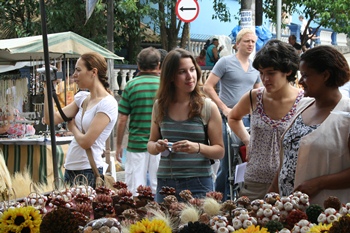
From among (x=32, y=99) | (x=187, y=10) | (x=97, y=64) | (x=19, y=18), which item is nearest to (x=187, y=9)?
(x=187, y=10)

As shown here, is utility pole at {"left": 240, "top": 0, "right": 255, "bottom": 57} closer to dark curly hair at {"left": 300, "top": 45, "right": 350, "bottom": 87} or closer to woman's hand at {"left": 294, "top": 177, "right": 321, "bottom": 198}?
dark curly hair at {"left": 300, "top": 45, "right": 350, "bottom": 87}

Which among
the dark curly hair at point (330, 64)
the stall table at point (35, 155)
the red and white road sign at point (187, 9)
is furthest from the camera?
the red and white road sign at point (187, 9)

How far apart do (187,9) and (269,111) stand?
27.1 feet

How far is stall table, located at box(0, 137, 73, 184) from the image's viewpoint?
8.01 metres

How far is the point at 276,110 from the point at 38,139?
4.66 meters

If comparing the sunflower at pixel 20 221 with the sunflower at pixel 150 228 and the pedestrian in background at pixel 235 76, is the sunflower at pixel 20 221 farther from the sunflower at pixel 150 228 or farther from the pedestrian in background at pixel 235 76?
the pedestrian in background at pixel 235 76

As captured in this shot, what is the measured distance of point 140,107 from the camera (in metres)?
5.99

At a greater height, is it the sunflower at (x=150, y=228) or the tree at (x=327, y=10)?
the tree at (x=327, y=10)

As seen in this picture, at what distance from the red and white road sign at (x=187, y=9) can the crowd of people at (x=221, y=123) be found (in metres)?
6.23

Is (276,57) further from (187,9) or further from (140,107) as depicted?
(187,9)

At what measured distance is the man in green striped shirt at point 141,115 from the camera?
19.6 feet

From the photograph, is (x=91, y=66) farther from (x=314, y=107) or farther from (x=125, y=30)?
(x=125, y=30)

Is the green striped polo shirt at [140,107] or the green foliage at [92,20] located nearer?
the green striped polo shirt at [140,107]

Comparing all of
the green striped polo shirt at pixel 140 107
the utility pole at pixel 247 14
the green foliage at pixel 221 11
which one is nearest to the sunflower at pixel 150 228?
the green striped polo shirt at pixel 140 107
